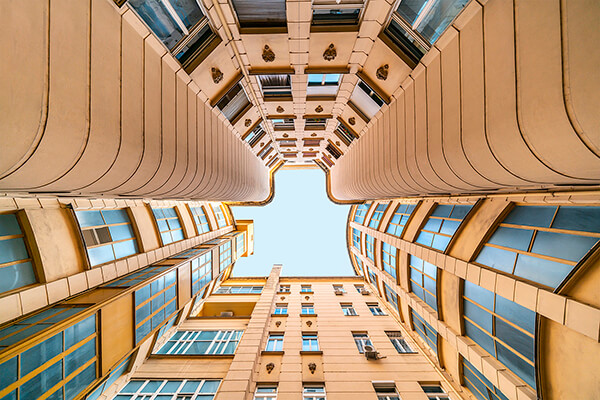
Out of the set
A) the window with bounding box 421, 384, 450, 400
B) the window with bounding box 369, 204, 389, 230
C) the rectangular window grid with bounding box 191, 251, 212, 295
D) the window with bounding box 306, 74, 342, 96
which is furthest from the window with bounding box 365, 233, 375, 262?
the window with bounding box 306, 74, 342, 96

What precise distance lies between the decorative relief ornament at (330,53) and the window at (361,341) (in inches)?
672

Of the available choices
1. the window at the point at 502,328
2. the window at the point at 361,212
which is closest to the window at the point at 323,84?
the window at the point at 502,328

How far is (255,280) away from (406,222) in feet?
63.7

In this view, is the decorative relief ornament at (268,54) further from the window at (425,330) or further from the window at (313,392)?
the window at (425,330)

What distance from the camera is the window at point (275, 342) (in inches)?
616

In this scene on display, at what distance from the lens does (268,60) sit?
9641 millimetres

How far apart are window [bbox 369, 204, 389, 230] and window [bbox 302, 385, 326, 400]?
47.5 ft

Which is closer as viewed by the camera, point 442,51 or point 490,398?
point 442,51

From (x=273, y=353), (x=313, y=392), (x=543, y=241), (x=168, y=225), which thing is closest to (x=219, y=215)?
(x=168, y=225)

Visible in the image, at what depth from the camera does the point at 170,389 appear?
12555mm

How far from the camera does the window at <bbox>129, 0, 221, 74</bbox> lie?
608 cm

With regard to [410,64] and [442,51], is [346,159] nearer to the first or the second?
[410,64]

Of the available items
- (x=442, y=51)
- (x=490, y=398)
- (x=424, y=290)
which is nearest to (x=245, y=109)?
(x=442, y=51)

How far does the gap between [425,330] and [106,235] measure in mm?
19259
